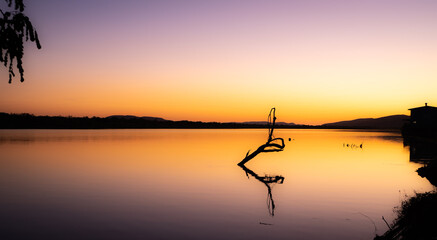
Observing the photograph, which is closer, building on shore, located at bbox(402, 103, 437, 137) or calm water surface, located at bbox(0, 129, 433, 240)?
calm water surface, located at bbox(0, 129, 433, 240)

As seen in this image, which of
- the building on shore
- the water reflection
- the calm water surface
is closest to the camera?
the calm water surface

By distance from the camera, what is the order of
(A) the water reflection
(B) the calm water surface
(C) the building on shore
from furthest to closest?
(C) the building on shore → (A) the water reflection → (B) the calm water surface

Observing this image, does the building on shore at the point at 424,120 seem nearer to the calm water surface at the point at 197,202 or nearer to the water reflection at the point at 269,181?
the calm water surface at the point at 197,202

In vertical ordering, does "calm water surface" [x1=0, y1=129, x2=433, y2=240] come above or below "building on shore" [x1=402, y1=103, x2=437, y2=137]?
below

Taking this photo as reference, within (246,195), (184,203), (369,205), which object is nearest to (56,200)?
(184,203)

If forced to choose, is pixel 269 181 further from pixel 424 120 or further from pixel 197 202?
pixel 424 120

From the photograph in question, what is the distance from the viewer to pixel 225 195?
22.8 m

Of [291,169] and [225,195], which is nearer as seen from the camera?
[225,195]

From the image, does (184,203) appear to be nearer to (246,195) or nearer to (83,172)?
(246,195)

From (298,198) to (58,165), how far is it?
28208 mm

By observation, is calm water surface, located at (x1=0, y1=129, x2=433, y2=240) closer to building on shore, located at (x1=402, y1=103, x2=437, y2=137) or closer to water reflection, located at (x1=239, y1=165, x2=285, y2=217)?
water reflection, located at (x1=239, y1=165, x2=285, y2=217)

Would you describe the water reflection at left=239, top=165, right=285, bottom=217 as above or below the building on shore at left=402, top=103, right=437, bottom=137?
below

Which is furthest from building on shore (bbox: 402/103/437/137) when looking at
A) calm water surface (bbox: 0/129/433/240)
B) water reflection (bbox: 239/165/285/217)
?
water reflection (bbox: 239/165/285/217)

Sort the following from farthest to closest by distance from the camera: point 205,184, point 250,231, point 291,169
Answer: point 291,169, point 205,184, point 250,231
